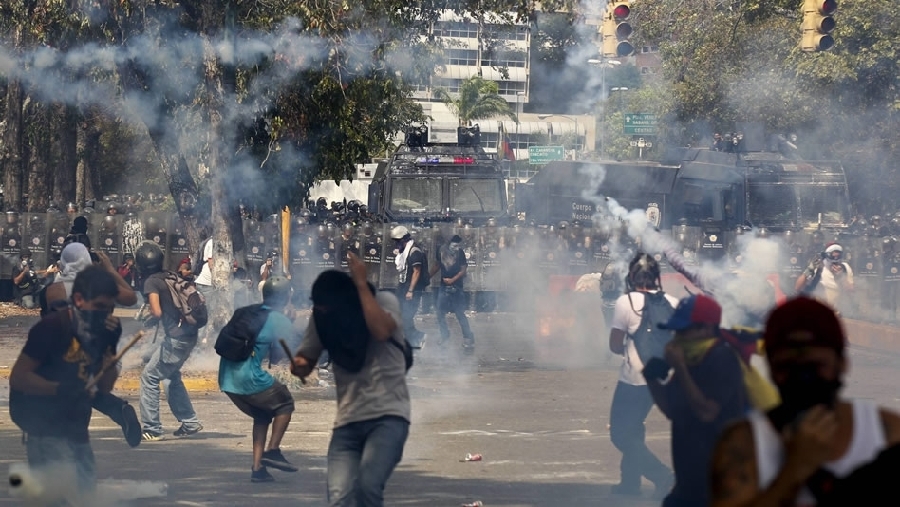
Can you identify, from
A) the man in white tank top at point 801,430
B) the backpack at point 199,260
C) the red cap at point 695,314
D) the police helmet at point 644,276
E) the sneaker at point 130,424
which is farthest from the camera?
the backpack at point 199,260

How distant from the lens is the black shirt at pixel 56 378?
19.8 ft

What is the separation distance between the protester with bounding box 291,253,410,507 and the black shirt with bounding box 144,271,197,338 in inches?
180

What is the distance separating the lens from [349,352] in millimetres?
5723

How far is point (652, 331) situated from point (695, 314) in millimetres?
2448

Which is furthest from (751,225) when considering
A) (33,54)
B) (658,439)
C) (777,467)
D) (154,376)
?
(777,467)

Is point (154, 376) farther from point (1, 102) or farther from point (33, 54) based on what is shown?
point (1, 102)

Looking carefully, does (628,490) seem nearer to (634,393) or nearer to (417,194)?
(634,393)

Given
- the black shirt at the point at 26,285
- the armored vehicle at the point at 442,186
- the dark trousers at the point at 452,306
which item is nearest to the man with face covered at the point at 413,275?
the dark trousers at the point at 452,306

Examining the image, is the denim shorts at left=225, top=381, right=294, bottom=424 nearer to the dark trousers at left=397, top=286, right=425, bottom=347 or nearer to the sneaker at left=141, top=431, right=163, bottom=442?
the sneaker at left=141, top=431, right=163, bottom=442

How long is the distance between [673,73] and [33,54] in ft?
76.6

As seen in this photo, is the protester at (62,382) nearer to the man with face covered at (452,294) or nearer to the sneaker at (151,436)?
the sneaker at (151,436)

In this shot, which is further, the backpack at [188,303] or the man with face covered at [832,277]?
the man with face covered at [832,277]

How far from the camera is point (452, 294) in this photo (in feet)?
57.1

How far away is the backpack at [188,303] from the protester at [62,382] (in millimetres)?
3935
